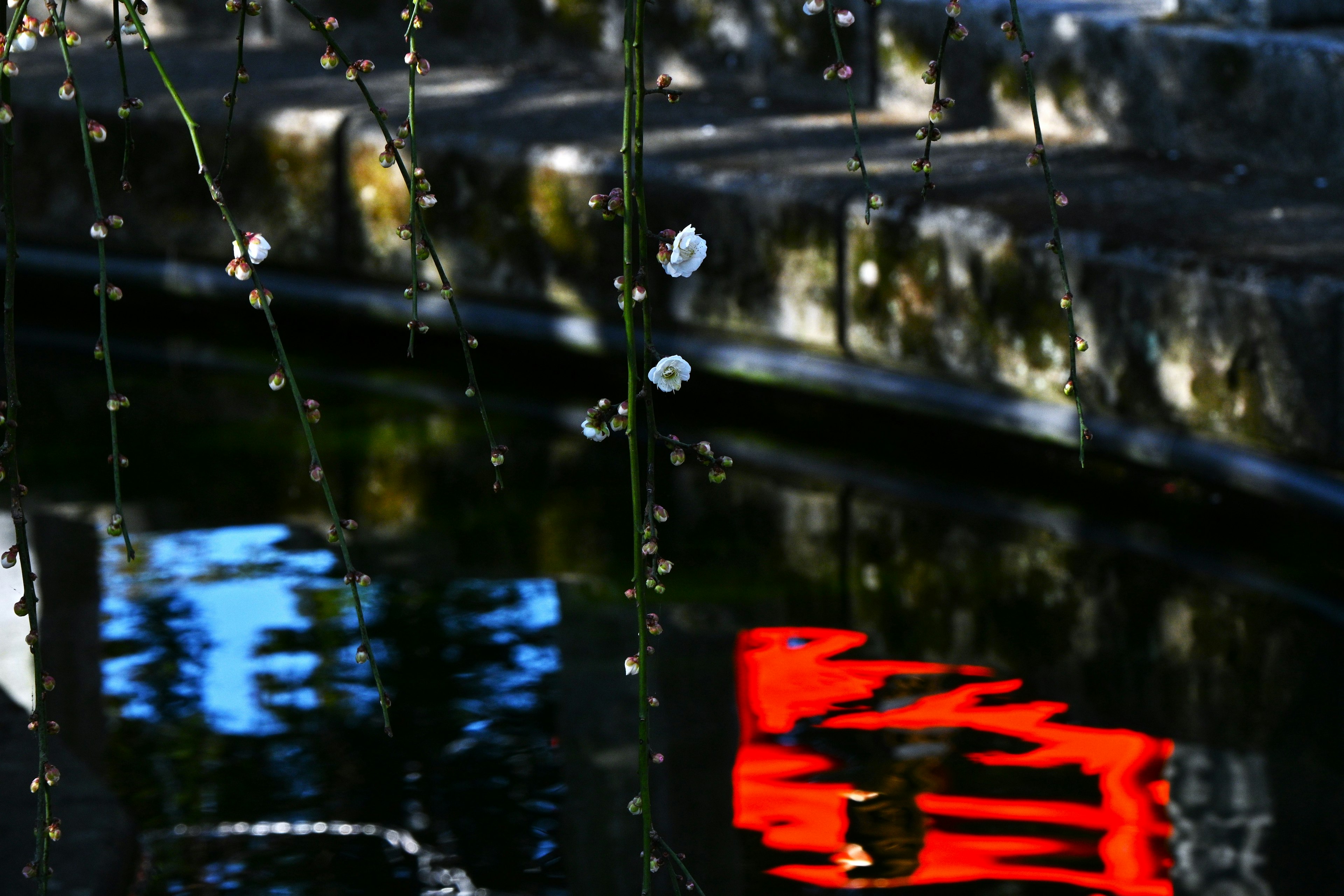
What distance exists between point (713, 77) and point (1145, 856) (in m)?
2.93

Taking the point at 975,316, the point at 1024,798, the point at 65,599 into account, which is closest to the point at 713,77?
the point at 975,316

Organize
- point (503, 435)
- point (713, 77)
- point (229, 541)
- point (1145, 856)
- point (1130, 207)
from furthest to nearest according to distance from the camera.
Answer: point (713, 77)
point (503, 435)
point (1130, 207)
point (229, 541)
point (1145, 856)

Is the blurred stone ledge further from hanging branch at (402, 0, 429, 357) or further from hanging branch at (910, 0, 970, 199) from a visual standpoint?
hanging branch at (402, 0, 429, 357)

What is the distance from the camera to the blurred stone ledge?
3199 mm

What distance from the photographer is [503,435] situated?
3785mm

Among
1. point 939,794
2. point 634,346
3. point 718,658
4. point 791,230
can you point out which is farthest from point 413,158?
point 791,230

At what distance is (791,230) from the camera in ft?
12.3

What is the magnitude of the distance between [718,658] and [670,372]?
1666mm

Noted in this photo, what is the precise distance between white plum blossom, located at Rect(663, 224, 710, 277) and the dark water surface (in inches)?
46.0

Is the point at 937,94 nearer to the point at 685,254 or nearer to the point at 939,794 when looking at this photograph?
the point at 685,254

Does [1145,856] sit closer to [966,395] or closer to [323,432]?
[966,395]

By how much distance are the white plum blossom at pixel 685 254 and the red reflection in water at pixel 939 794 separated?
1.18 meters

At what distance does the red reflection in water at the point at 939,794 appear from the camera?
85.7 inches

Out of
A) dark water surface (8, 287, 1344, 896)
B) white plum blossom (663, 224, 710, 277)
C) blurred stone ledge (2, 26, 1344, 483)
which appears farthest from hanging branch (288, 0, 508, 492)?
blurred stone ledge (2, 26, 1344, 483)
